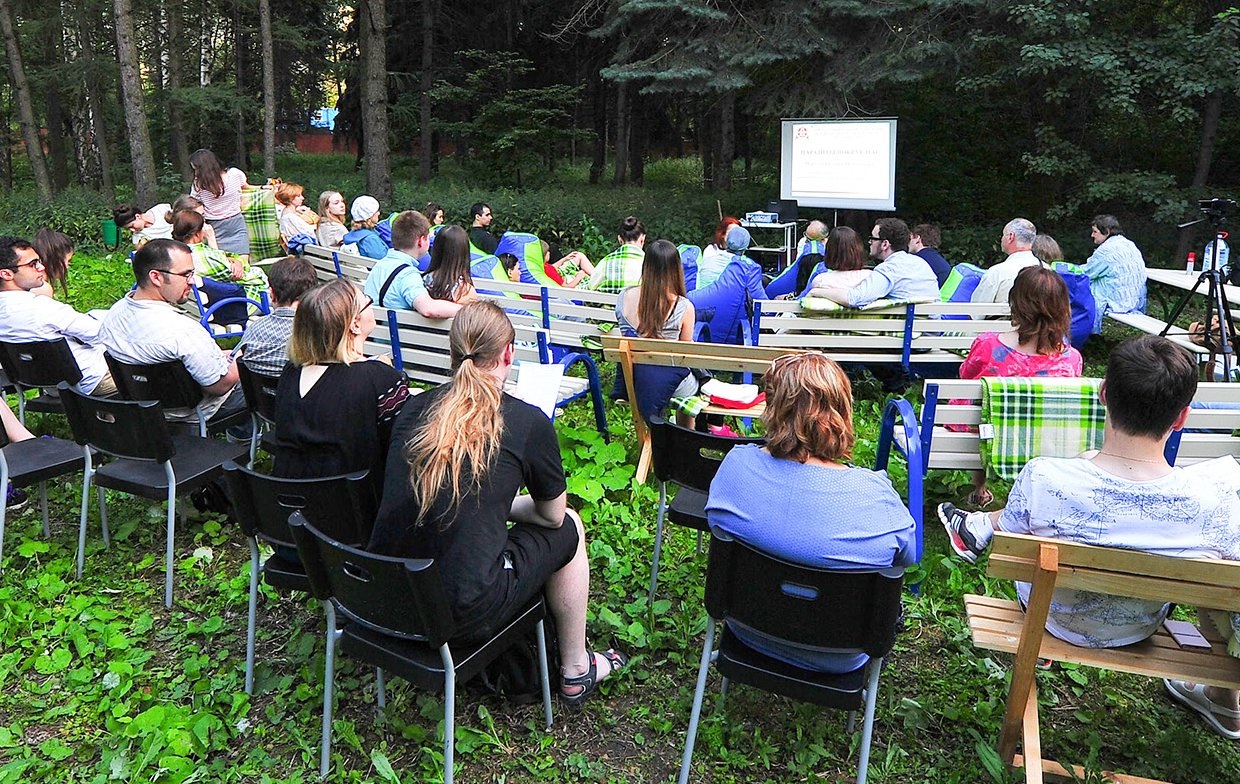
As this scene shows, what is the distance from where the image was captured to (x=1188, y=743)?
2479mm

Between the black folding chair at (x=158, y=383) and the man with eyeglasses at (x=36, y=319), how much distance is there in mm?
544

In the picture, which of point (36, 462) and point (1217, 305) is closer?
point (36, 462)

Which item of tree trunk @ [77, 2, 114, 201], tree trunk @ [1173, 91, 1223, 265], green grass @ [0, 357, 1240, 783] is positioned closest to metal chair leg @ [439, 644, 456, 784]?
green grass @ [0, 357, 1240, 783]

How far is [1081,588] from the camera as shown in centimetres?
197

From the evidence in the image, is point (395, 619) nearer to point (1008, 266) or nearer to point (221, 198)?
point (1008, 266)

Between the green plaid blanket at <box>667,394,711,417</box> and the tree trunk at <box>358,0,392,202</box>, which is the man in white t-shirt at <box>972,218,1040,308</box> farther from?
the tree trunk at <box>358,0,392,202</box>

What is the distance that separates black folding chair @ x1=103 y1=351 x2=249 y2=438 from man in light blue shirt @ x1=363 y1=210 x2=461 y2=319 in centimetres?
134

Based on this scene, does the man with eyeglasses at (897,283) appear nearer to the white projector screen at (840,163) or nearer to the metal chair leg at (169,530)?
the metal chair leg at (169,530)

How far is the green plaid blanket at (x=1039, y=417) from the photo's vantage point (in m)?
3.00

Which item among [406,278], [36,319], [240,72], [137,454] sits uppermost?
[240,72]

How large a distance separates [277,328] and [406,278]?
146cm

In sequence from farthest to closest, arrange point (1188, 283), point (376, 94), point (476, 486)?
1. point (376, 94)
2. point (1188, 283)
3. point (476, 486)

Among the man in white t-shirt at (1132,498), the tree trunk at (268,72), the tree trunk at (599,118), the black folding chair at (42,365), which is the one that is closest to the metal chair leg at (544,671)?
the man in white t-shirt at (1132,498)

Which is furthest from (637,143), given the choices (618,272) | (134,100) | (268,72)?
(618,272)
